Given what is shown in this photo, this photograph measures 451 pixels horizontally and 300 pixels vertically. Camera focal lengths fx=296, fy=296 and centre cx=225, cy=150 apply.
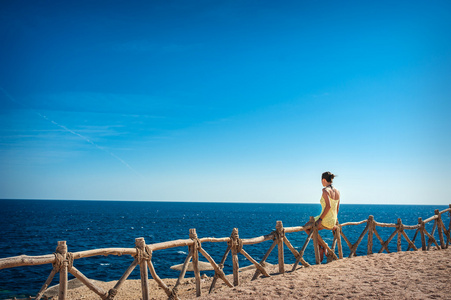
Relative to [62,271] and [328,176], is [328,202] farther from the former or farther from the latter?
[62,271]

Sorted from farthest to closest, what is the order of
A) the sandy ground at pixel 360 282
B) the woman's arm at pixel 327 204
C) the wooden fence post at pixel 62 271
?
the woman's arm at pixel 327 204 < the sandy ground at pixel 360 282 < the wooden fence post at pixel 62 271

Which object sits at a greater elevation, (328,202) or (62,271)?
(328,202)

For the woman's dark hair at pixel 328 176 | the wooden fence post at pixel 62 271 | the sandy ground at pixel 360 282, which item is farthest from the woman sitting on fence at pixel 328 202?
the wooden fence post at pixel 62 271

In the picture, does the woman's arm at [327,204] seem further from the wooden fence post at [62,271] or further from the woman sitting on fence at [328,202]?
the wooden fence post at [62,271]

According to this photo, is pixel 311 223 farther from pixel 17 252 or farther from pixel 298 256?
pixel 17 252

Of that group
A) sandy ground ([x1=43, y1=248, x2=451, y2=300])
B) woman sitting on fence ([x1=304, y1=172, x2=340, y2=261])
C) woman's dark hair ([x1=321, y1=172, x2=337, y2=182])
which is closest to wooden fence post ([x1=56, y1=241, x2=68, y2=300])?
sandy ground ([x1=43, y1=248, x2=451, y2=300])

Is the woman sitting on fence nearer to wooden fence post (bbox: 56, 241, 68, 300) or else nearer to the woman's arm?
the woman's arm

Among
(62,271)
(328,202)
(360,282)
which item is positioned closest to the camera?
(62,271)

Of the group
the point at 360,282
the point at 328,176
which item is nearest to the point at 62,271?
the point at 360,282

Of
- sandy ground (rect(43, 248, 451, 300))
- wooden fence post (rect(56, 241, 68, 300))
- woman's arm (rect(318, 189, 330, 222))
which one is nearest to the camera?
wooden fence post (rect(56, 241, 68, 300))

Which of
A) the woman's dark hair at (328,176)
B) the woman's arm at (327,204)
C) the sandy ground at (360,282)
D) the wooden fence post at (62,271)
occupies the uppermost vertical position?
the woman's dark hair at (328,176)

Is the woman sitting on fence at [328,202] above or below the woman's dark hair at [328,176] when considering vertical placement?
below

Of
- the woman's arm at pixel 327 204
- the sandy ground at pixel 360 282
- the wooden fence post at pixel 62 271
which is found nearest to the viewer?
the wooden fence post at pixel 62 271

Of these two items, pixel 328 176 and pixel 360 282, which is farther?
pixel 328 176
